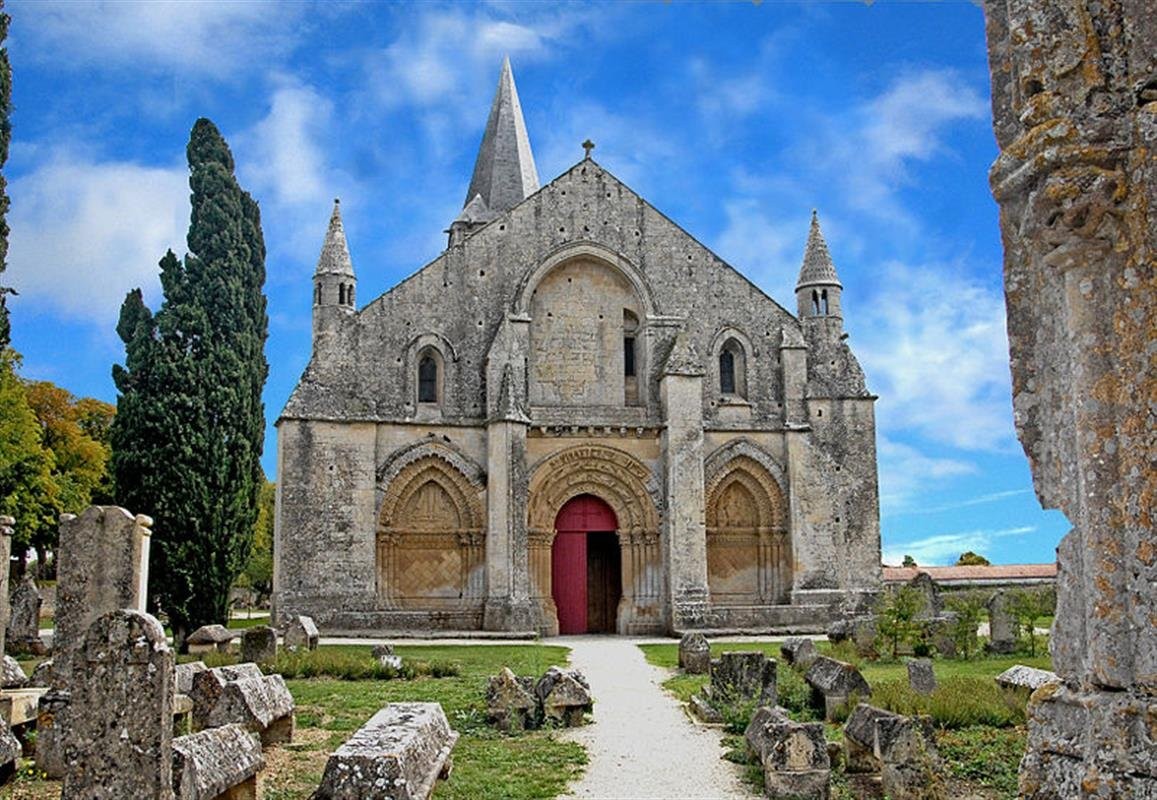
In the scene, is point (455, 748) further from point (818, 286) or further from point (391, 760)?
point (818, 286)

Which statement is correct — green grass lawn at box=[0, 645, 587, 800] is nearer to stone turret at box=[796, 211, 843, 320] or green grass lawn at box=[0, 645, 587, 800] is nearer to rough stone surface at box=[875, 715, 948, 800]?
rough stone surface at box=[875, 715, 948, 800]

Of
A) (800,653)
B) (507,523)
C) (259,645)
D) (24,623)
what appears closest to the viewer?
(800,653)

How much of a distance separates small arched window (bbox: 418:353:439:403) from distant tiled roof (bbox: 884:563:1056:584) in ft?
65.0

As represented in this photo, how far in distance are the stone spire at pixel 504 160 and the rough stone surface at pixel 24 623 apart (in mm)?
22216

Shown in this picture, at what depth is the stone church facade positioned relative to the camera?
28.7 meters

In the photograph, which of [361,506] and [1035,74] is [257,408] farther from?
[1035,74]

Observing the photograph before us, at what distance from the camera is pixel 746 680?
531 inches

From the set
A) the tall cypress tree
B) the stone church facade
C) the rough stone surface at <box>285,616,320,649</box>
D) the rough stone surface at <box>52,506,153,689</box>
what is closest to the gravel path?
the rough stone surface at <box>52,506,153,689</box>

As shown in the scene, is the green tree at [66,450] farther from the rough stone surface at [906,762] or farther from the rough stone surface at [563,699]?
the rough stone surface at [906,762]

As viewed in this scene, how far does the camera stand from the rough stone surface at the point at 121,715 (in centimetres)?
664

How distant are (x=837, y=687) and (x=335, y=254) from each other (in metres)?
21.4

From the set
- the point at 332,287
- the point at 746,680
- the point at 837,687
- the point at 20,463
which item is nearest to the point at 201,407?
the point at 332,287

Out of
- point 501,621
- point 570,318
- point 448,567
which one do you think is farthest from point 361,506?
point 570,318

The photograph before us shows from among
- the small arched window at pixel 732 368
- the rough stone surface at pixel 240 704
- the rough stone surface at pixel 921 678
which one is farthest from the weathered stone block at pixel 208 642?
the small arched window at pixel 732 368
